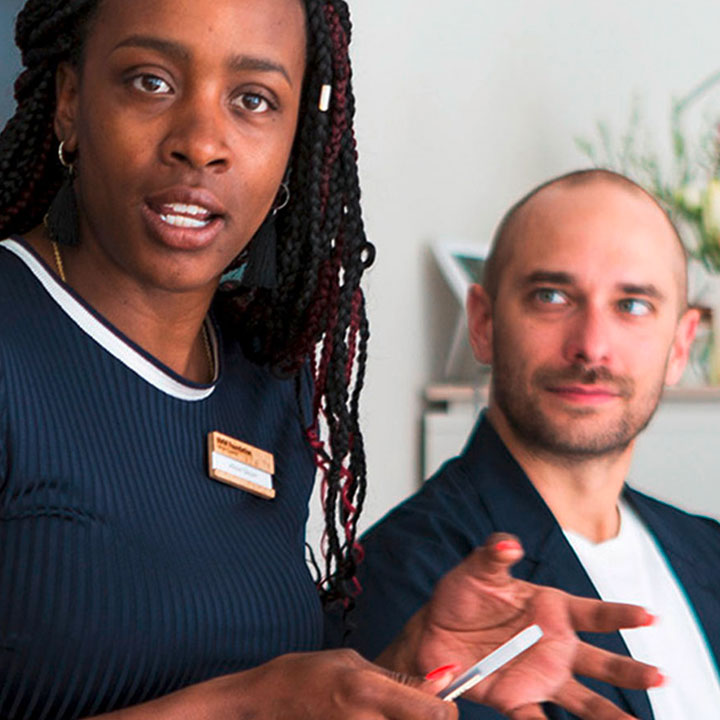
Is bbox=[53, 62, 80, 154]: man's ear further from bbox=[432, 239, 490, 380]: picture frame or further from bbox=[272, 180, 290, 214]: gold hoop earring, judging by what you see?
bbox=[432, 239, 490, 380]: picture frame

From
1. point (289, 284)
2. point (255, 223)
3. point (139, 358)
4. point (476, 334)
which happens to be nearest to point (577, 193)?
point (476, 334)

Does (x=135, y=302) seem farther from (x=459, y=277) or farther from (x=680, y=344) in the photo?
(x=459, y=277)

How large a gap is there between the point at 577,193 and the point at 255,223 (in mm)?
607

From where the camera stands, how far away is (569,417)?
1646 mm

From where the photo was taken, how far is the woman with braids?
1092 millimetres

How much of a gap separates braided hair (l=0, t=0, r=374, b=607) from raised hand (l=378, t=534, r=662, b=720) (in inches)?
9.9

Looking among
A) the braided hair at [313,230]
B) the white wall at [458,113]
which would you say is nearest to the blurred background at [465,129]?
the white wall at [458,113]

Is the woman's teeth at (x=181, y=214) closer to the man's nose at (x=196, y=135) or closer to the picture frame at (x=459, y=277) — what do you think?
the man's nose at (x=196, y=135)

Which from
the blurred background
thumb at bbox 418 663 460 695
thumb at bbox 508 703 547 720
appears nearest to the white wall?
the blurred background

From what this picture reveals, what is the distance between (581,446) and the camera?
1649 mm

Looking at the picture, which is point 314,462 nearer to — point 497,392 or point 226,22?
point 497,392

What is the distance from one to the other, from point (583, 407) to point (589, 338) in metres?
0.09

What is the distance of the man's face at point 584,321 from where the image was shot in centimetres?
165

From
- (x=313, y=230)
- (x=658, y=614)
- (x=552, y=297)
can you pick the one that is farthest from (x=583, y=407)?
(x=313, y=230)
